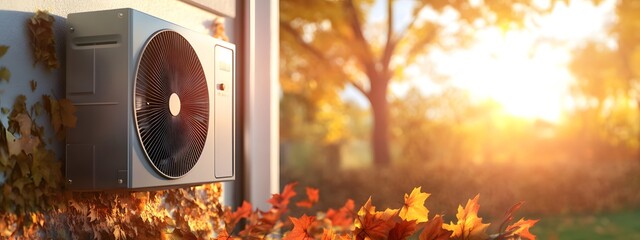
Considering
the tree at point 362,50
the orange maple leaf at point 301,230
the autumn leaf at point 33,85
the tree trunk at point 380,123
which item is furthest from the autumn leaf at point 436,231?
the tree trunk at point 380,123

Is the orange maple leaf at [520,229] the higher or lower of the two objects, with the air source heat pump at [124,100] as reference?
lower

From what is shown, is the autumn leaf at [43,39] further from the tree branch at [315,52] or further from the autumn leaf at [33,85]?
the tree branch at [315,52]

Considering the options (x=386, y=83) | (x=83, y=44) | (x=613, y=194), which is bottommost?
(x=613, y=194)

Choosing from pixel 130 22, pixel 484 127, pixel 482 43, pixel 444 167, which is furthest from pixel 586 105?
pixel 130 22

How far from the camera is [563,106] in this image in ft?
39.5

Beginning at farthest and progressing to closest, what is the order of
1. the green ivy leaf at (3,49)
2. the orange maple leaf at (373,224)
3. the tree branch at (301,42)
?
1. the tree branch at (301,42)
2. the orange maple leaf at (373,224)
3. the green ivy leaf at (3,49)

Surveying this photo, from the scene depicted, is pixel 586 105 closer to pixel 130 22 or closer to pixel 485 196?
pixel 485 196

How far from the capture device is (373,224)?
5.21 ft

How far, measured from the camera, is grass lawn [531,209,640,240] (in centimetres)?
772

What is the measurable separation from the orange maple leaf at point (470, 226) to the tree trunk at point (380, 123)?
8164 mm

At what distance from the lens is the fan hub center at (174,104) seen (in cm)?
178

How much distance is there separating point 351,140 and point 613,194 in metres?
5.79

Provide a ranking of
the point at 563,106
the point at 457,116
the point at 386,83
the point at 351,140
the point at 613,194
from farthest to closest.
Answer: the point at 351,140 < the point at 563,106 < the point at 457,116 < the point at 386,83 < the point at 613,194

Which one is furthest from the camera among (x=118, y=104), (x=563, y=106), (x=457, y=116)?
(x=563, y=106)
